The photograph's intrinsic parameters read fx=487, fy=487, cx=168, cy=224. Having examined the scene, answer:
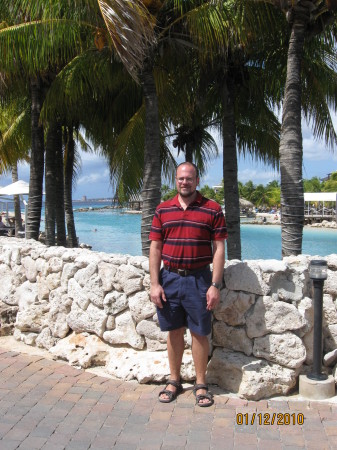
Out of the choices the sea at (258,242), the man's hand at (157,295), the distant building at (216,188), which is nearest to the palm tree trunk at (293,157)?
the man's hand at (157,295)

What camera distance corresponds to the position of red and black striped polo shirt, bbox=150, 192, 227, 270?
415 centimetres

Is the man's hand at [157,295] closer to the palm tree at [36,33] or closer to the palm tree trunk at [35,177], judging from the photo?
the palm tree at [36,33]

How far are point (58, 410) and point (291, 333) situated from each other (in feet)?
6.87

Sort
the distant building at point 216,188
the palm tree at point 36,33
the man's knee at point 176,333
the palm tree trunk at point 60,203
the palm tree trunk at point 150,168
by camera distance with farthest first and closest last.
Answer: the distant building at point 216,188 < the palm tree trunk at point 60,203 < the palm tree trunk at point 150,168 < the palm tree at point 36,33 < the man's knee at point 176,333

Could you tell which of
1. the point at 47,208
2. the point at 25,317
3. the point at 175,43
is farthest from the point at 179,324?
the point at 47,208

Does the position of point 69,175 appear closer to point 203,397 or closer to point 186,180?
point 186,180

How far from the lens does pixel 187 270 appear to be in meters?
4.18

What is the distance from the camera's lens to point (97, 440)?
3.54 metres

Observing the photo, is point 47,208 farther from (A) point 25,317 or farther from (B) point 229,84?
(A) point 25,317

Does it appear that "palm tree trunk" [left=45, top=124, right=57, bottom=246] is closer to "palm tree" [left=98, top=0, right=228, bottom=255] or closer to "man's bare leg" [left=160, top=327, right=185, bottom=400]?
"palm tree" [left=98, top=0, right=228, bottom=255]

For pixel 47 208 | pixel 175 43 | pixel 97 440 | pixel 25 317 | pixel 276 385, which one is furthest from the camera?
pixel 47 208

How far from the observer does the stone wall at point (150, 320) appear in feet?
14.1

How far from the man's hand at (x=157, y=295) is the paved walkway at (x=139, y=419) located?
84 cm
